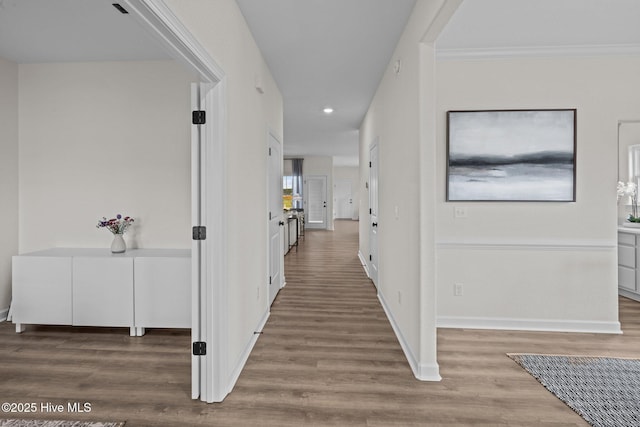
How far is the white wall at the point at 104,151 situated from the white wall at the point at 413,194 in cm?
208

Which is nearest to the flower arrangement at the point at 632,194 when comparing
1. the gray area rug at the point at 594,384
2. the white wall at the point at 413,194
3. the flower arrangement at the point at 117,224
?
the gray area rug at the point at 594,384

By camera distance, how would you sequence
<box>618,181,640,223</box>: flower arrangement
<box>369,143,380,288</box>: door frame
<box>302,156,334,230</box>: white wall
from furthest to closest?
<box>302,156,334,230</box>: white wall, <box>369,143,380,288</box>: door frame, <box>618,181,640,223</box>: flower arrangement

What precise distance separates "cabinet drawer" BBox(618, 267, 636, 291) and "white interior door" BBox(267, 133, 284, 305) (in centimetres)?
431

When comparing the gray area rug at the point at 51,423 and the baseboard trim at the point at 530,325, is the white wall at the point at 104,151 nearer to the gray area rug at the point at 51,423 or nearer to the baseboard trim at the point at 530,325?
the gray area rug at the point at 51,423

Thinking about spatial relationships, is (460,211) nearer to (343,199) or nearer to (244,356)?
(244,356)

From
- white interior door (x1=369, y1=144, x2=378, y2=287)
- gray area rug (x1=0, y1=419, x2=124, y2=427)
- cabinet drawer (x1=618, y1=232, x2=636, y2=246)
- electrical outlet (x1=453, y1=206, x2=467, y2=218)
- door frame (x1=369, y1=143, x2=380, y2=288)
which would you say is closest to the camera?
gray area rug (x1=0, y1=419, x2=124, y2=427)

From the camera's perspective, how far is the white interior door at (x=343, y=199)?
15445mm

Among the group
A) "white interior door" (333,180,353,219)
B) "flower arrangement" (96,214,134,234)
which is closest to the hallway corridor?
"flower arrangement" (96,214,134,234)

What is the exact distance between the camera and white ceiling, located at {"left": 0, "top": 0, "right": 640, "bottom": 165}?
2.28 metres

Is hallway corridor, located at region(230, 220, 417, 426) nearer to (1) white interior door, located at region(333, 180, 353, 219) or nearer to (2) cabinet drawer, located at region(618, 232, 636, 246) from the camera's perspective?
(2) cabinet drawer, located at region(618, 232, 636, 246)

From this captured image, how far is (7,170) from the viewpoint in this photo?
3139 mm

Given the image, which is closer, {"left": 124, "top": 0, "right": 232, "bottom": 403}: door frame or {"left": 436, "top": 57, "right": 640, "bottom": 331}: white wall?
{"left": 124, "top": 0, "right": 232, "bottom": 403}: door frame

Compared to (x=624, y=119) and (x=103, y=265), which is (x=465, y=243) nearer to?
(x=624, y=119)

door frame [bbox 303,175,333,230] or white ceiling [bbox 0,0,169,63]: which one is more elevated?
white ceiling [bbox 0,0,169,63]
